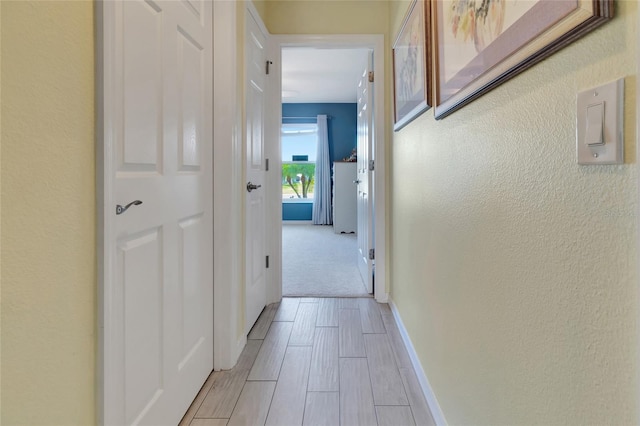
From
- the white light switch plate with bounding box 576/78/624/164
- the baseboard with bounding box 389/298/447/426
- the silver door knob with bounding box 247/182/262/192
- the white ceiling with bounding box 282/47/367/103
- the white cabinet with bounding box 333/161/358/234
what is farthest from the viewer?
the white cabinet with bounding box 333/161/358/234

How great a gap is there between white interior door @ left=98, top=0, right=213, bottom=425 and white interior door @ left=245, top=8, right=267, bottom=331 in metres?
0.45

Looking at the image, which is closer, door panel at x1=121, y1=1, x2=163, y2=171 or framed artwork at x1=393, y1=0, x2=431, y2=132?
door panel at x1=121, y1=1, x2=163, y2=171

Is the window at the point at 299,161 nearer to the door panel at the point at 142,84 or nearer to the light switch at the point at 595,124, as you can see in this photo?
the door panel at the point at 142,84

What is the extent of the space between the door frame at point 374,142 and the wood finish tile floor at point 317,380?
0.45 meters

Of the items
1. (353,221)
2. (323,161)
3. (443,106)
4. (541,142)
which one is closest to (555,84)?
(541,142)

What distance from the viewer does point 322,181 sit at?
747 cm

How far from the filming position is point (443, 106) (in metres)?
Result: 1.29

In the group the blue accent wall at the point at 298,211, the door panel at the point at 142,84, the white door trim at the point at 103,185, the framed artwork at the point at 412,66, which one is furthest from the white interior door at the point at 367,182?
the blue accent wall at the point at 298,211

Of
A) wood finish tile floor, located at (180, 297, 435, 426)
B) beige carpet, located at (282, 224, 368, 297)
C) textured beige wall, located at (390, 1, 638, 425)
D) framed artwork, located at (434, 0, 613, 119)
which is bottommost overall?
wood finish tile floor, located at (180, 297, 435, 426)

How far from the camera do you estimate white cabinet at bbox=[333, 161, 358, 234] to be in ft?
20.7

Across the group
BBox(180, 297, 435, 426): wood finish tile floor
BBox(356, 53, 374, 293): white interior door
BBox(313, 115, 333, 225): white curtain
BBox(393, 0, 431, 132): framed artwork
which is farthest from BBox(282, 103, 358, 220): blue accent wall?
BBox(180, 297, 435, 426): wood finish tile floor

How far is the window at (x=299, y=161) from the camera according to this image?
7738 millimetres

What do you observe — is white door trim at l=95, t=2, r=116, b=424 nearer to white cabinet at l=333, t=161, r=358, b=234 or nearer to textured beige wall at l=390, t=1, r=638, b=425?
textured beige wall at l=390, t=1, r=638, b=425

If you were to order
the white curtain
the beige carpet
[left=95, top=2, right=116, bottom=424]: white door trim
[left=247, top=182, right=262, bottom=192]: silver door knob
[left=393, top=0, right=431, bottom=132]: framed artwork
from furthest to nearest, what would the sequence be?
the white curtain
the beige carpet
[left=247, top=182, right=262, bottom=192]: silver door knob
[left=393, top=0, right=431, bottom=132]: framed artwork
[left=95, top=2, right=116, bottom=424]: white door trim
